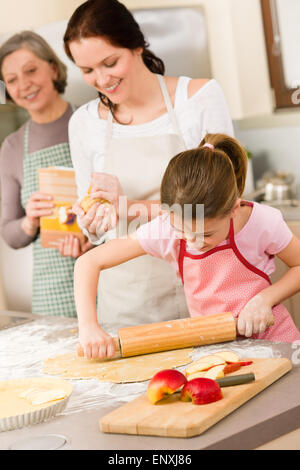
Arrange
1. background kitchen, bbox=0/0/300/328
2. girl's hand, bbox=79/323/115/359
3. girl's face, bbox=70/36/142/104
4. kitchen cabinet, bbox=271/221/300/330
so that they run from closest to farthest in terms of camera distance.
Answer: girl's hand, bbox=79/323/115/359 → girl's face, bbox=70/36/142/104 → kitchen cabinet, bbox=271/221/300/330 → background kitchen, bbox=0/0/300/328

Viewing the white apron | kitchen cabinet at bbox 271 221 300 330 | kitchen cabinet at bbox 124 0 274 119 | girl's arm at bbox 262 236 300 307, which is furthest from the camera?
kitchen cabinet at bbox 124 0 274 119

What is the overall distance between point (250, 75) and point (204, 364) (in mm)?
1809

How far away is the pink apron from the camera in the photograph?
4.77ft

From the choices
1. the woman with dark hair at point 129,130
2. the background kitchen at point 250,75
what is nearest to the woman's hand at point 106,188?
the woman with dark hair at point 129,130

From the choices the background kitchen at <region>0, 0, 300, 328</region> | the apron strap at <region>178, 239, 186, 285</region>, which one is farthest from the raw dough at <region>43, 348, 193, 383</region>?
the background kitchen at <region>0, 0, 300, 328</region>

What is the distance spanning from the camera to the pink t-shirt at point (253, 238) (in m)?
1.46

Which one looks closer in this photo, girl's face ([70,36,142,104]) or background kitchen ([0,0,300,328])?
girl's face ([70,36,142,104])

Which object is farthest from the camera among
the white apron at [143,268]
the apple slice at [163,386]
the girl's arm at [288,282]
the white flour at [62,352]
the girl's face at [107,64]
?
the white apron at [143,268]

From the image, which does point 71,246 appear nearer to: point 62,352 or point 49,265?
point 49,265

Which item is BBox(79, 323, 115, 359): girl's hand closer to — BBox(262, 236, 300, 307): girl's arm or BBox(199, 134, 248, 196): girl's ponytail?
BBox(262, 236, 300, 307): girl's arm

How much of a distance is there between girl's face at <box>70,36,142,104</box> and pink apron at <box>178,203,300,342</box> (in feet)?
1.51

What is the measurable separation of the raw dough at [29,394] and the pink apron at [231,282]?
0.44 meters

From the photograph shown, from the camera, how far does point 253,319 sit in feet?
4.30

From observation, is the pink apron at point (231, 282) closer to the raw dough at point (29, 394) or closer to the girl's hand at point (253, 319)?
the girl's hand at point (253, 319)
